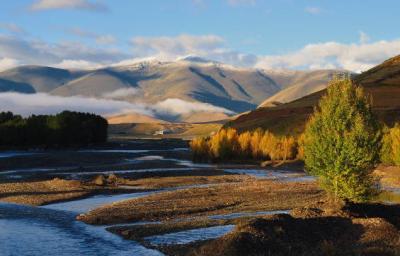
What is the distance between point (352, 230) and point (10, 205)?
4133 cm

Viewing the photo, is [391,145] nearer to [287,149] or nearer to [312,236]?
[287,149]

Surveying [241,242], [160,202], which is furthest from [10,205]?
[241,242]

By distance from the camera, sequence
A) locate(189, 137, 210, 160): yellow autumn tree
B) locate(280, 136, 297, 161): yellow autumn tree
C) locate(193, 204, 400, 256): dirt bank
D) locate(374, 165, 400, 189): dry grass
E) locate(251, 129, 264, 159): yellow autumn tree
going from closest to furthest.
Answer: locate(193, 204, 400, 256): dirt bank → locate(374, 165, 400, 189): dry grass → locate(280, 136, 297, 161): yellow autumn tree → locate(251, 129, 264, 159): yellow autumn tree → locate(189, 137, 210, 160): yellow autumn tree

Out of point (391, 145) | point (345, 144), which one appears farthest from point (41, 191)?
point (391, 145)

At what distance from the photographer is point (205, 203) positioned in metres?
65.0

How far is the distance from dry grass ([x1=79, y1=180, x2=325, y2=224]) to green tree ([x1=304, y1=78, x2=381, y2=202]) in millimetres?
7717

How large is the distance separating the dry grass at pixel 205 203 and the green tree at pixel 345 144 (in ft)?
25.3

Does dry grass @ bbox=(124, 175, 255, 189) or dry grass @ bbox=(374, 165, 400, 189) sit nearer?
dry grass @ bbox=(374, 165, 400, 189)

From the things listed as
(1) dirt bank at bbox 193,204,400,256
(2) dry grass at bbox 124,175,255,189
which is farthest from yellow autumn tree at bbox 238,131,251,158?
(1) dirt bank at bbox 193,204,400,256

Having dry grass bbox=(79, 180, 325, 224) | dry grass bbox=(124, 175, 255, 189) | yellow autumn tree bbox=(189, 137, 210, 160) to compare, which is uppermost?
yellow autumn tree bbox=(189, 137, 210, 160)

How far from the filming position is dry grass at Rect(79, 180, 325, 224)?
2215 inches

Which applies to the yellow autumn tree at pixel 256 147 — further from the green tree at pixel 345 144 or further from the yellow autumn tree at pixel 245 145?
the green tree at pixel 345 144

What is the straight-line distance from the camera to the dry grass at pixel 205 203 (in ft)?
185

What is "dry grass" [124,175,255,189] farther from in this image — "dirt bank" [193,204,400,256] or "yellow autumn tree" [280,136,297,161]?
"yellow autumn tree" [280,136,297,161]
